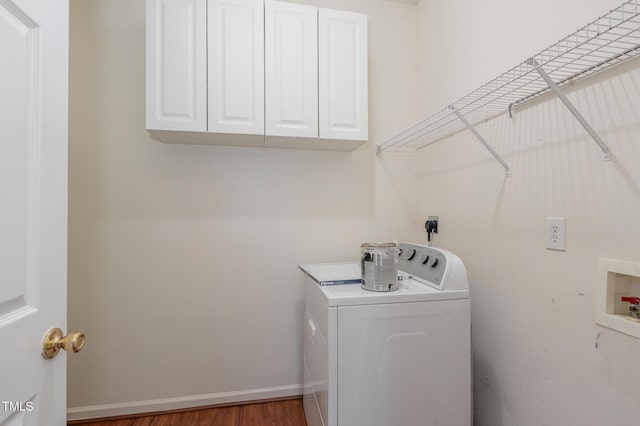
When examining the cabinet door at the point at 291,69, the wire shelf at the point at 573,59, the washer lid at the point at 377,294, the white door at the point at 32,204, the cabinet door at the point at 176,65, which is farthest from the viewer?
the cabinet door at the point at 291,69

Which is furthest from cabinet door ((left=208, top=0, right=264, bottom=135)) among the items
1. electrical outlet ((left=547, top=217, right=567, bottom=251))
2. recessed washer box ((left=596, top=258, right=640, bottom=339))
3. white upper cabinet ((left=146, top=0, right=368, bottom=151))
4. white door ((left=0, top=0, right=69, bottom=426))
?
recessed washer box ((left=596, top=258, right=640, bottom=339))

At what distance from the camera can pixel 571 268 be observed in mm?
991

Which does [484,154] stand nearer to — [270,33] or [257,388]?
[270,33]

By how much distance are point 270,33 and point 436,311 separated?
5.38 ft

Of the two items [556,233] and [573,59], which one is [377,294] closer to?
[556,233]

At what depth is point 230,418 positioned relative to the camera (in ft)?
5.52

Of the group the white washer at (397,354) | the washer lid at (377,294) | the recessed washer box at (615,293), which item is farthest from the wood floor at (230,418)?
the recessed washer box at (615,293)

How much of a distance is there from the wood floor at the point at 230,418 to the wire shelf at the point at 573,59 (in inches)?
70.7

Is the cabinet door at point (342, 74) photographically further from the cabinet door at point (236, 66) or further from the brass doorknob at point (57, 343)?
the brass doorknob at point (57, 343)

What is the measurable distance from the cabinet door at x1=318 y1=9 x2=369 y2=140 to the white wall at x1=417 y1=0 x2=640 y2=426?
52 centimetres

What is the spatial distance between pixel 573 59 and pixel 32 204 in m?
1.57

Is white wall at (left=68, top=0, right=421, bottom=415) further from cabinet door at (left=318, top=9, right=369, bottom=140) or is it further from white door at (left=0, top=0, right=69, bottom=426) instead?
white door at (left=0, top=0, right=69, bottom=426)

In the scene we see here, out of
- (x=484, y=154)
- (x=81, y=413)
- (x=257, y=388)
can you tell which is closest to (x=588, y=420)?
(x=484, y=154)

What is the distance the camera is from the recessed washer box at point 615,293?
827 mm
